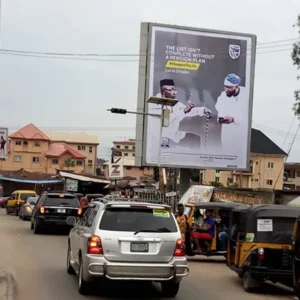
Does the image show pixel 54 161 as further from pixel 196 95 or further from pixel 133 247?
pixel 133 247

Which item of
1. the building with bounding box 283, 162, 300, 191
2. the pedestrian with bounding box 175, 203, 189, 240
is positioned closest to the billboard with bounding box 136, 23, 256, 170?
the pedestrian with bounding box 175, 203, 189, 240

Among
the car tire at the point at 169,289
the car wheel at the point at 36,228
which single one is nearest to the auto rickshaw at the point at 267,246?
the car tire at the point at 169,289

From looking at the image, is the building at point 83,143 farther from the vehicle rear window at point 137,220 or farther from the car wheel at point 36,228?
the vehicle rear window at point 137,220

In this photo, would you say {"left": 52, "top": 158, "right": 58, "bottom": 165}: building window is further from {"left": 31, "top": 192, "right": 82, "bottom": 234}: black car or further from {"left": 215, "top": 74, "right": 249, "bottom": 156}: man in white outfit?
{"left": 31, "top": 192, "right": 82, "bottom": 234}: black car

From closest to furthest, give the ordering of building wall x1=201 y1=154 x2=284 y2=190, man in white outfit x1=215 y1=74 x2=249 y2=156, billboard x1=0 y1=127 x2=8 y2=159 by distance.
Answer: billboard x1=0 y1=127 x2=8 y2=159 < man in white outfit x1=215 y1=74 x2=249 y2=156 < building wall x1=201 y1=154 x2=284 y2=190

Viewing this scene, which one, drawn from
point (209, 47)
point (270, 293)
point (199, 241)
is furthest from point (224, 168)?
point (270, 293)

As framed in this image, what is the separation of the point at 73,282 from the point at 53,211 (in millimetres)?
12645

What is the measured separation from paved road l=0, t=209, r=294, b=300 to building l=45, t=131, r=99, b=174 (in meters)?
91.5

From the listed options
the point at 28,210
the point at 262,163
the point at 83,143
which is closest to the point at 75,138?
the point at 83,143

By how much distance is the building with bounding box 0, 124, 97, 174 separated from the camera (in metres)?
96.1

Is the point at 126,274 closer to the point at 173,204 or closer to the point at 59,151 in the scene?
the point at 173,204

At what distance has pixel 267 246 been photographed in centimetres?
1138

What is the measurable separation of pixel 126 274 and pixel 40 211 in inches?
585

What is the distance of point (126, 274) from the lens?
9.57m
